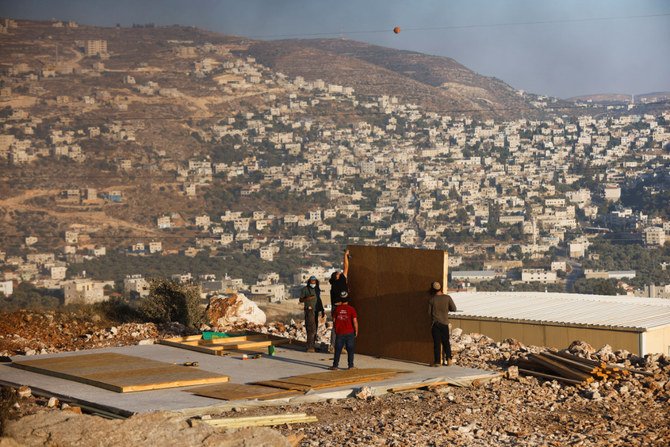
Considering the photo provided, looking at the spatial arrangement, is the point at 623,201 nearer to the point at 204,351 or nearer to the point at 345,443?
the point at 204,351

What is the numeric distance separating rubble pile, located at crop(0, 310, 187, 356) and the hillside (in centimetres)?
7895

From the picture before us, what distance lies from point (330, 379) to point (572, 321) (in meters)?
12.8

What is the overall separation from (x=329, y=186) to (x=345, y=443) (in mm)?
72068

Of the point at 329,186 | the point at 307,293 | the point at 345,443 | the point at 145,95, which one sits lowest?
the point at 345,443

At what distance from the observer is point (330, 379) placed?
45.3ft

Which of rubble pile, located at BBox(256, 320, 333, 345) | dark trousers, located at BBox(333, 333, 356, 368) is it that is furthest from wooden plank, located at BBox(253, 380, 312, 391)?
rubble pile, located at BBox(256, 320, 333, 345)

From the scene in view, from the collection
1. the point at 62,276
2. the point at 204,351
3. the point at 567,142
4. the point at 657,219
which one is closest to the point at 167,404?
the point at 204,351

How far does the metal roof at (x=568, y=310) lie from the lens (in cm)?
2481

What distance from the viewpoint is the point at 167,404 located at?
12461 mm

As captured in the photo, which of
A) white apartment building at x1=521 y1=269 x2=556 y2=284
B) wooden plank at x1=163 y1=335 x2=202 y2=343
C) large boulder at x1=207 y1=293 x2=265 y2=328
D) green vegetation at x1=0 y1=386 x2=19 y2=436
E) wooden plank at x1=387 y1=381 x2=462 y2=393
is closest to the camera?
green vegetation at x1=0 y1=386 x2=19 y2=436

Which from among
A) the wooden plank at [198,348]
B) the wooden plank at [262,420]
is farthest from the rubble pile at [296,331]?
the wooden plank at [262,420]

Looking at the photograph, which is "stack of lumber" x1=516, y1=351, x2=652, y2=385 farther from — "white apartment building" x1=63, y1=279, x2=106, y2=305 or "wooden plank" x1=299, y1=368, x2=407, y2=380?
"white apartment building" x1=63, y1=279, x2=106, y2=305

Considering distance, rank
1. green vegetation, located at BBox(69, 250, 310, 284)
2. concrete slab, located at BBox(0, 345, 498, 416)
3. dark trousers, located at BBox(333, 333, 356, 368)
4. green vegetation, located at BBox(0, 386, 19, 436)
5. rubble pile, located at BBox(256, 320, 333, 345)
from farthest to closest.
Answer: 1. green vegetation, located at BBox(69, 250, 310, 284)
2. rubble pile, located at BBox(256, 320, 333, 345)
3. dark trousers, located at BBox(333, 333, 356, 368)
4. concrete slab, located at BBox(0, 345, 498, 416)
5. green vegetation, located at BBox(0, 386, 19, 436)

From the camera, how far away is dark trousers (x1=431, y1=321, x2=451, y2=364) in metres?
15.0
